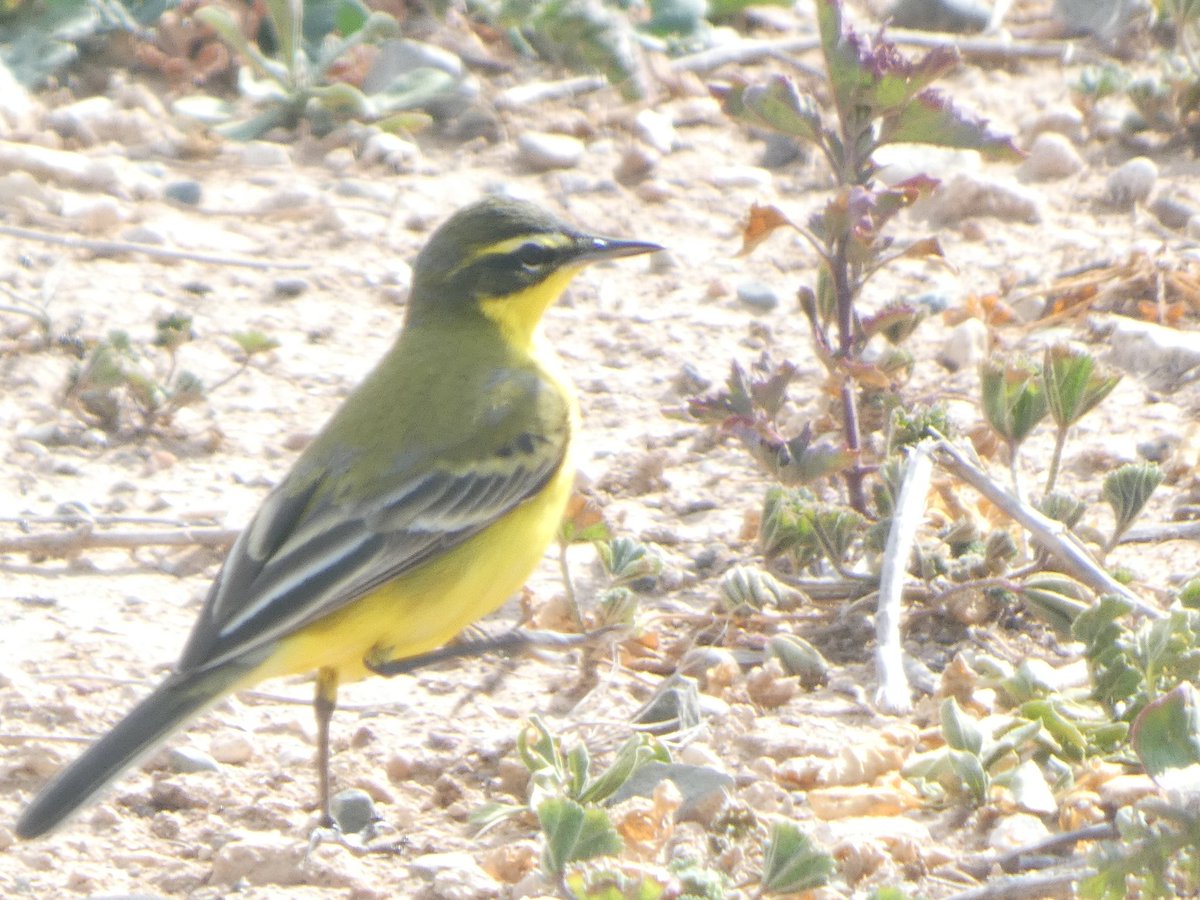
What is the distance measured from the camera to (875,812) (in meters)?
4.47

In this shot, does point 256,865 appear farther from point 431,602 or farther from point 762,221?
point 762,221

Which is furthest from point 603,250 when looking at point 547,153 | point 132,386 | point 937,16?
point 937,16

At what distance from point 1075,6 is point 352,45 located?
11.9 feet

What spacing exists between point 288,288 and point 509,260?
2.04 meters

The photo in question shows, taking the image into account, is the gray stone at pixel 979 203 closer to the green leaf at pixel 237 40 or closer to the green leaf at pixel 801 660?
the green leaf at pixel 237 40

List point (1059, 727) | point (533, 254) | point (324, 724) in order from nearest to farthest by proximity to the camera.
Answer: point (1059, 727) → point (324, 724) → point (533, 254)

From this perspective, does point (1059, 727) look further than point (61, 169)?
No

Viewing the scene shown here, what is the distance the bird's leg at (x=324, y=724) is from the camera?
4.80 meters

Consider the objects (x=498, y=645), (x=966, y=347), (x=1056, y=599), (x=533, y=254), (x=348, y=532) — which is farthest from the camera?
(x=966, y=347)

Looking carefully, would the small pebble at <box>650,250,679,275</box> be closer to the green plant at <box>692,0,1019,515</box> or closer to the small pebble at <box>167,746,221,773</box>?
the green plant at <box>692,0,1019,515</box>

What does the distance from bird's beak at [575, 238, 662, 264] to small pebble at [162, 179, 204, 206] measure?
2.97 m

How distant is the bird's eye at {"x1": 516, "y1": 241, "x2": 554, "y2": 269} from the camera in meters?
6.08

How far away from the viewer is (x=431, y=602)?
5203mm

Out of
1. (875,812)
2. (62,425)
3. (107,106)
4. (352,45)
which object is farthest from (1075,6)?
(875,812)
